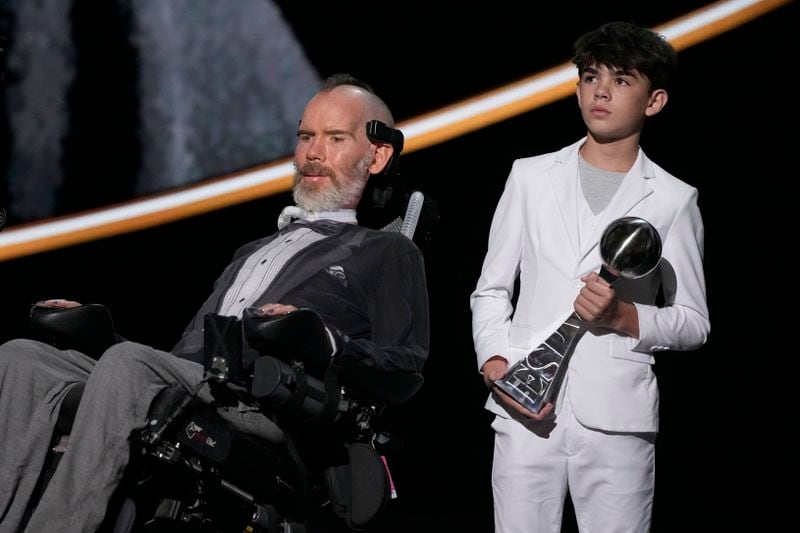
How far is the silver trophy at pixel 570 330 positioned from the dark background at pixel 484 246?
4.64ft

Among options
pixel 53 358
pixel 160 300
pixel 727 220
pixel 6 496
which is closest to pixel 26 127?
pixel 160 300

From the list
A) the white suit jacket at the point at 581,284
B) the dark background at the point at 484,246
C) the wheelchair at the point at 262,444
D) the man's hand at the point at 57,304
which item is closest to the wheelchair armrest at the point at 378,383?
the wheelchair at the point at 262,444

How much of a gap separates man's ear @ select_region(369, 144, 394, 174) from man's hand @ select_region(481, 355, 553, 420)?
2.89ft

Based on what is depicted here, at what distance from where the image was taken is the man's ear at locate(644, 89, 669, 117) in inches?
88.3

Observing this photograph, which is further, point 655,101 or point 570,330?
point 655,101

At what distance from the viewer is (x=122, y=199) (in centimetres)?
396

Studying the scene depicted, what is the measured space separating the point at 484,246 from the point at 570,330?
63.1 inches

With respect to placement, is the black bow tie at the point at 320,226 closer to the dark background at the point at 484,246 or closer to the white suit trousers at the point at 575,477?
the white suit trousers at the point at 575,477

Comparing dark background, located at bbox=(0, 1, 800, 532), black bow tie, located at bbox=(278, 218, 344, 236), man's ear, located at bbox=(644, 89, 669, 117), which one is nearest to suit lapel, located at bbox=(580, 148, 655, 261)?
man's ear, located at bbox=(644, 89, 669, 117)

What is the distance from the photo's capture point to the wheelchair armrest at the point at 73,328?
8.03 ft

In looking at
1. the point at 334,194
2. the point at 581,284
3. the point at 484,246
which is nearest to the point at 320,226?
the point at 334,194

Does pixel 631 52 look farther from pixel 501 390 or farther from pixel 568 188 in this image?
pixel 501 390

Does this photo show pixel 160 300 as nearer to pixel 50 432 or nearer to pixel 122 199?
pixel 122 199

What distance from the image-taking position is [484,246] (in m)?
3.69
